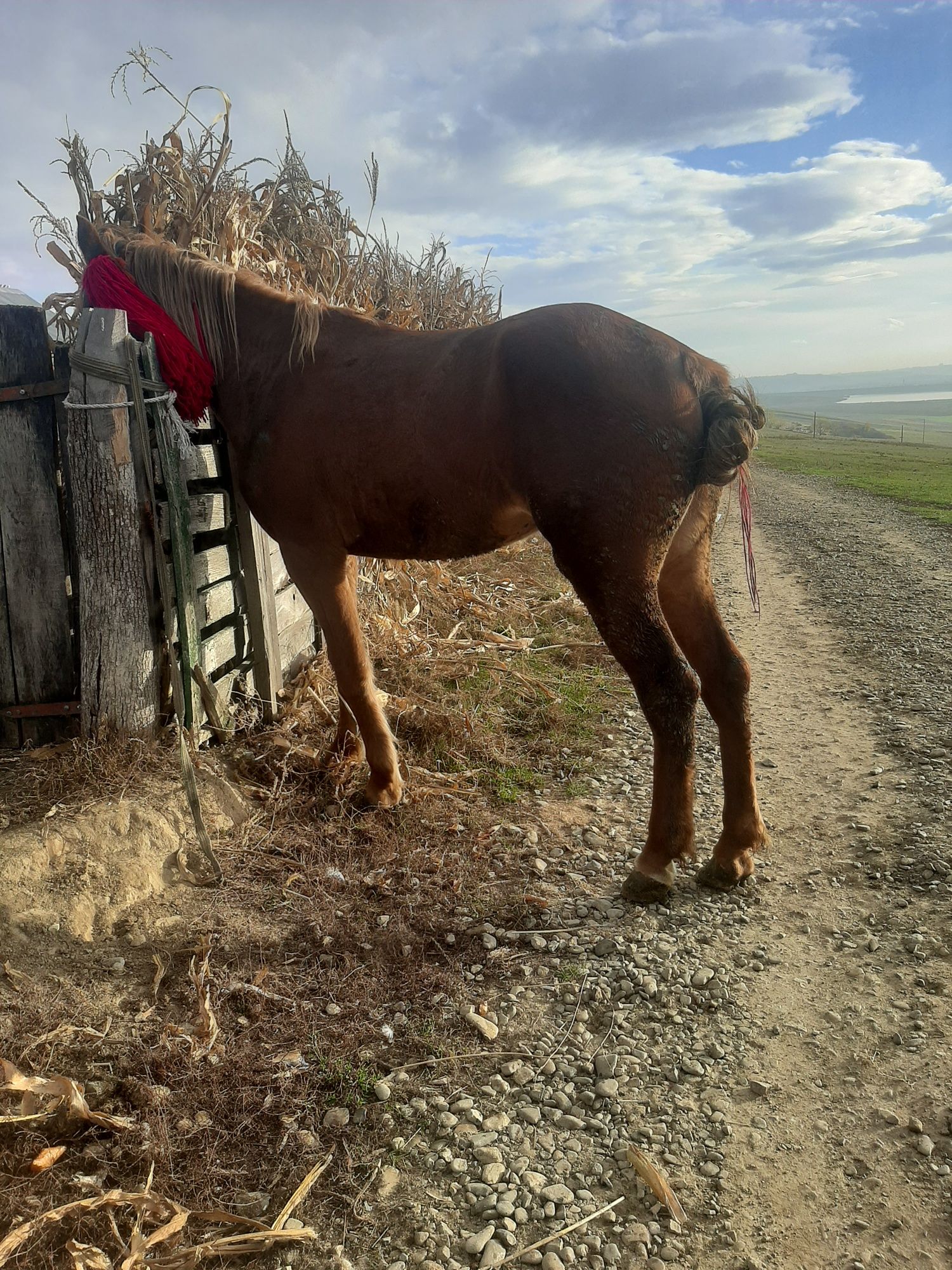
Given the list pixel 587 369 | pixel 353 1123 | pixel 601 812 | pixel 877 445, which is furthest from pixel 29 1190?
pixel 877 445

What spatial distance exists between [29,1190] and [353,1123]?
30.4 inches

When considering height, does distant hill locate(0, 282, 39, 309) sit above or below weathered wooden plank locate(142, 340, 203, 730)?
above

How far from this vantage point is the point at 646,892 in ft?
10.3

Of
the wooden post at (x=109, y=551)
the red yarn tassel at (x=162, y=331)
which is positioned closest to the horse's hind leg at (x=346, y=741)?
the wooden post at (x=109, y=551)

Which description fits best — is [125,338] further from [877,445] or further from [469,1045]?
[877,445]

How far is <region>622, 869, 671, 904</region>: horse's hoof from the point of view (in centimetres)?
312

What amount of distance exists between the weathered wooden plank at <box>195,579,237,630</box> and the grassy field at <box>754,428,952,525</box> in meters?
12.4

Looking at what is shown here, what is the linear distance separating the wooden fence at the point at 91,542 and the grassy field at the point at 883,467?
12.9 m

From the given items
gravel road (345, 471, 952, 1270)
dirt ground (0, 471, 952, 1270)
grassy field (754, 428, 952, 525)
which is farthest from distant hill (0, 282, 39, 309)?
grassy field (754, 428, 952, 525)

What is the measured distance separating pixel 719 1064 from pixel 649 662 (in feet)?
4.53

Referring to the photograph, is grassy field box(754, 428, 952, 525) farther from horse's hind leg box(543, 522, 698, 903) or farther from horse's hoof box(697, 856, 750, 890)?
horse's hind leg box(543, 522, 698, 903)

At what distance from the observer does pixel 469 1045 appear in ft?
7.84

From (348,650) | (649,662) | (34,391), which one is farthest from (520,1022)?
(34,391)

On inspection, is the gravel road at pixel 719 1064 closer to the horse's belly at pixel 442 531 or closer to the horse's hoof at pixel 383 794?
the horse's hoof at pixel 383 794
